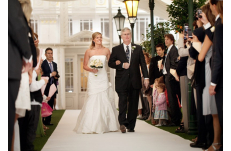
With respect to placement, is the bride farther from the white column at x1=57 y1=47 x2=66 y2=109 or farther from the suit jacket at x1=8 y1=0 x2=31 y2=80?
the white column at x1=57 y1=47 x2=66 y2=109

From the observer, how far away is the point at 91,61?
338 inches

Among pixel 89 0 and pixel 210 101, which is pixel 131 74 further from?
pixel 89 0

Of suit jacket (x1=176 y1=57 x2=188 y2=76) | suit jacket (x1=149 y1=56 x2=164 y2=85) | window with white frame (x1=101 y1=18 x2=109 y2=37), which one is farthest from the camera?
window with white frame (x1=101 y1=18 x2=109 y2=37)

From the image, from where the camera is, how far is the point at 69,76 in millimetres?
20078

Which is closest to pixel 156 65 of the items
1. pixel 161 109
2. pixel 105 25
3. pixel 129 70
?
pixel 161 109

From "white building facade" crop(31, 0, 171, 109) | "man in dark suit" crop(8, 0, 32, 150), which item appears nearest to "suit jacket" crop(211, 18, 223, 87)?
"man in dark suit" crop(8, 0, 32, 150)

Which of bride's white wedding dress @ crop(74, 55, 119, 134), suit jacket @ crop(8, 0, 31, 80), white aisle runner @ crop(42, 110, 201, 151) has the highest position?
suit jacket @ crop(8, 0, 31, 80)

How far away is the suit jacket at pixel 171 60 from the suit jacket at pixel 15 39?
5.47 m

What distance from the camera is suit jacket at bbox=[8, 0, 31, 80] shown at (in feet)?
11.2

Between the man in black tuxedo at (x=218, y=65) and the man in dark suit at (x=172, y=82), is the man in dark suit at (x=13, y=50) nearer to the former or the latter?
the man in black tuxedo at (x=218, y=65)

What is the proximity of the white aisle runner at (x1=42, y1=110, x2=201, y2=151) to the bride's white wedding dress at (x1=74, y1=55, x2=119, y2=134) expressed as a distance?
10.8 inches

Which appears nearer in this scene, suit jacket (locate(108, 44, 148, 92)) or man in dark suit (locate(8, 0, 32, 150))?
man in dark suit (locate(8, 0, 32, 150))
